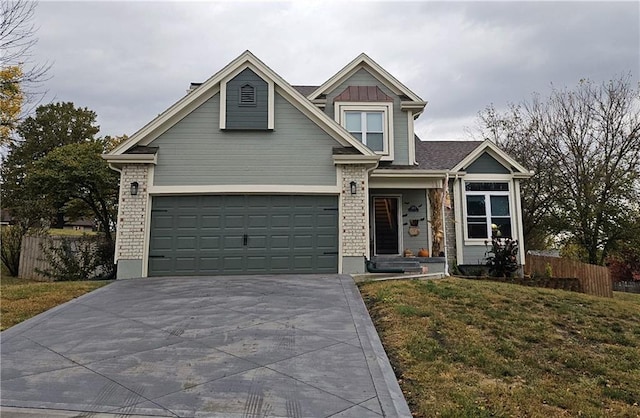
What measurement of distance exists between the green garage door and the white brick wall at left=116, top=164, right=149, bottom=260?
30cm

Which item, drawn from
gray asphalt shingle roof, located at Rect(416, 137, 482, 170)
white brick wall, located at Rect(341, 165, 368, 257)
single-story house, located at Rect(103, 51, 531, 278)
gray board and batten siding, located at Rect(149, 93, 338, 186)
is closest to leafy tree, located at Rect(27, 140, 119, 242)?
single-story house, located at Rect(103, 51, 531, 278)

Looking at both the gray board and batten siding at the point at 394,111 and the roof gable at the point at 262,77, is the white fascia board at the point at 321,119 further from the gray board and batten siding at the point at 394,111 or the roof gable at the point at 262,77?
the gray board and batten siding at the point at 394,111

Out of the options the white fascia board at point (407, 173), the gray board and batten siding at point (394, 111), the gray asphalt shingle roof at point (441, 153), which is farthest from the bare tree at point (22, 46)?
the gray asphalt shingle roof at point (441, 153)

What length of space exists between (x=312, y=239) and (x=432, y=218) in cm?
468

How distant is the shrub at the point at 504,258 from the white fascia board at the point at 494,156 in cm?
271

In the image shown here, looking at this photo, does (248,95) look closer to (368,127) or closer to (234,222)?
(234,222)

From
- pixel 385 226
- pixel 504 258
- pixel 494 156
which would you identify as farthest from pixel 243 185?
pixel 494 156

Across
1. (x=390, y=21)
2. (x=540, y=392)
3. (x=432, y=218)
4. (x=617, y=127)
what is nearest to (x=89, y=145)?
(x=390, y=21)

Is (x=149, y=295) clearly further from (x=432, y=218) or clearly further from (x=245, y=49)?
(x=432, y=218)

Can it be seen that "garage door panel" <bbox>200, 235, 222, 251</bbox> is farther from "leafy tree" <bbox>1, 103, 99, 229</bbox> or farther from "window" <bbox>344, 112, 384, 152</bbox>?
"leafy tree" <bbox>1, 103, 99, 229</bbox>

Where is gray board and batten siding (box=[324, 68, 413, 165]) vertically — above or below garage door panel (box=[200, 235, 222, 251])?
above

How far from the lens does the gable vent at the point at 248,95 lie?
11531 mm

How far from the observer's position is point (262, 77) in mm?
11531

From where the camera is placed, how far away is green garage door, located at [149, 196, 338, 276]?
35.8ft
